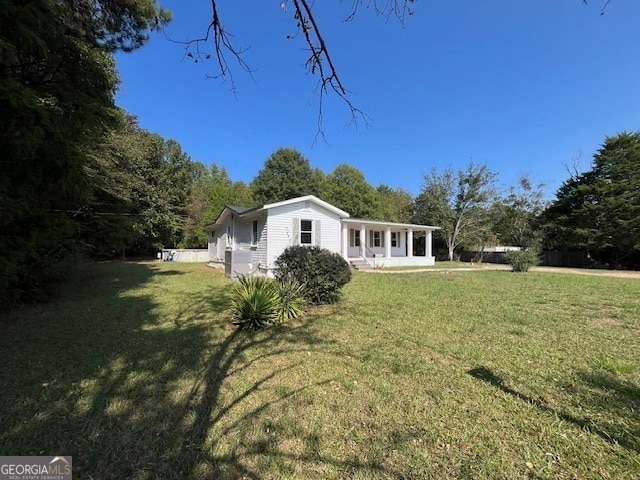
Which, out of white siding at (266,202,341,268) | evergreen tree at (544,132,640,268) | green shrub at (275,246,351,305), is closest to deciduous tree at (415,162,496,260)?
evergreen tree at (544,132,640,268)

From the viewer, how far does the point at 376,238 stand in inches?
934

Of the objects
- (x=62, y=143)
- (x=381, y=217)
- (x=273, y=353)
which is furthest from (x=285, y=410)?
(x=381, y=217)

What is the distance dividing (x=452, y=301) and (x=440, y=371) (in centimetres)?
463

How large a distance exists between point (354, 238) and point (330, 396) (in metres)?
19.3

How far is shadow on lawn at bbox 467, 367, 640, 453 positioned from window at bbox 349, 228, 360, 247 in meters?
18.4

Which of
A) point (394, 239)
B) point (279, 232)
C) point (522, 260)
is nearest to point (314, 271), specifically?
point (279, 232)

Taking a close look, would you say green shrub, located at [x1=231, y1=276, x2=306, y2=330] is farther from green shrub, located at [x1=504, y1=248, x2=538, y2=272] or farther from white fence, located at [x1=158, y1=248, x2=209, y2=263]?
white fence, located at [x1=158, y1=248, x2=209, y2=263]

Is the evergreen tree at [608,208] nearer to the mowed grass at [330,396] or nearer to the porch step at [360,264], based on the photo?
the porch step at [360,264]

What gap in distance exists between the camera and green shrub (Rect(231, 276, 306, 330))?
19.0 ft

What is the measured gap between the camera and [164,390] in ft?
11.2

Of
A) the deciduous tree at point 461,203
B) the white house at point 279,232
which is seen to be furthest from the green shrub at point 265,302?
the deciduous tree at point 461,203

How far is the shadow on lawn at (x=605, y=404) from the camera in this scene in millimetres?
2547

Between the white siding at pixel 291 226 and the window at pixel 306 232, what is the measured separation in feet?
0.58

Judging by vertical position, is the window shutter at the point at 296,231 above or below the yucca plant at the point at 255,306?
above
